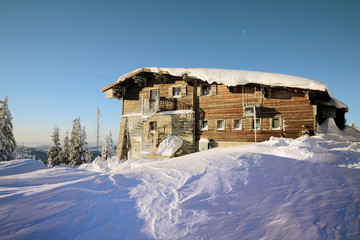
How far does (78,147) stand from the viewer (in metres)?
30.9

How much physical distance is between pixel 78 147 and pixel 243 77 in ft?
99.5

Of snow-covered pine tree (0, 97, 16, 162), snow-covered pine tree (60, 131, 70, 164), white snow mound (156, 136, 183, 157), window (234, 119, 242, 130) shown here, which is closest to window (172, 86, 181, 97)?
white snow mound (156, 136, 183, 157)

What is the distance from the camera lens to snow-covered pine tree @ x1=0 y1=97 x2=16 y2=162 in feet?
55.2

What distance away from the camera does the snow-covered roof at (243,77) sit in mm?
11810

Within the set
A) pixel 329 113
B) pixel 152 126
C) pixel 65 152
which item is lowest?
pixel 65 152

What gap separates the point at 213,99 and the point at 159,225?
13.4 m

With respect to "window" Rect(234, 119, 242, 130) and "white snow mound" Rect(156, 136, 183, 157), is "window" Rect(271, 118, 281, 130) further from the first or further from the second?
"white snow mound" Rect(156, 136, 183, 157)

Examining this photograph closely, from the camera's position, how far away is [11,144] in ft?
59.4

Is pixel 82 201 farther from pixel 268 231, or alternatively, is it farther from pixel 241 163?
pixel 241 163

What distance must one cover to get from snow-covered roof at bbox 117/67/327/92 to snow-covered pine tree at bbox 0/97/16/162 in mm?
16304

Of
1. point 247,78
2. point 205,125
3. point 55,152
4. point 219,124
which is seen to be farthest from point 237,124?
point 55,152

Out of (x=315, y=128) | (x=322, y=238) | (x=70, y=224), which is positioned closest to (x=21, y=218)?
(x=70, y=224)

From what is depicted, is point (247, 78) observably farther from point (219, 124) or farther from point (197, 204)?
point (197, 204)

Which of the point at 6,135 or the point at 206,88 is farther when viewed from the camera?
the point at 6,135
